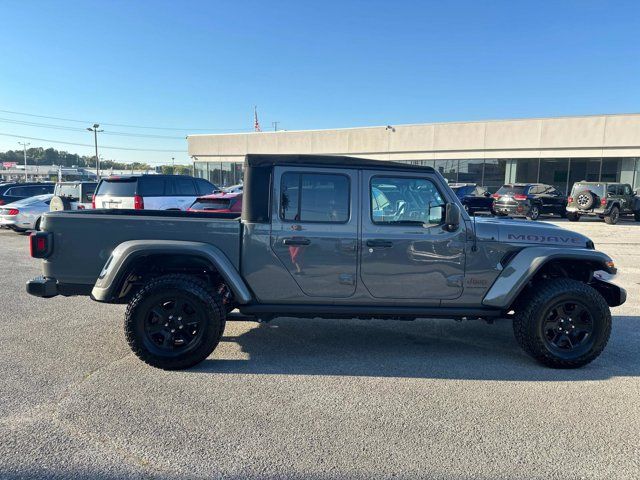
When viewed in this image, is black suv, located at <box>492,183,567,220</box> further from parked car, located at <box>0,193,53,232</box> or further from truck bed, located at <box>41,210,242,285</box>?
truck bed, located at <box>41,210,242,285</box>

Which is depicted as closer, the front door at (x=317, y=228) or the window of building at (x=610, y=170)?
the front door at (x=317, y=228)

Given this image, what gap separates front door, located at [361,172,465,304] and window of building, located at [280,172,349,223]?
210mm

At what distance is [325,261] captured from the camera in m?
4.20

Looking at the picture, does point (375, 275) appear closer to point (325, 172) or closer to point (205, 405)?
point (325, 172)

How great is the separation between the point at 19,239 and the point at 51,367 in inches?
427

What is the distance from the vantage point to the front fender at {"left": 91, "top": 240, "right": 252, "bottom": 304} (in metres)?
4.02

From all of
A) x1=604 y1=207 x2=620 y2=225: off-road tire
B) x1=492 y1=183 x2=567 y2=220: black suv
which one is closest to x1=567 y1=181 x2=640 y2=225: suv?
x1=604 y1=207 x2=620 y2=225: off-road tire

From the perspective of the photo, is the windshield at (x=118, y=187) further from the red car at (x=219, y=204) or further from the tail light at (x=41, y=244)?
the tail light at (x=41, y=244)

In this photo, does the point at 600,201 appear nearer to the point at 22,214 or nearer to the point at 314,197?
the point at 314,197

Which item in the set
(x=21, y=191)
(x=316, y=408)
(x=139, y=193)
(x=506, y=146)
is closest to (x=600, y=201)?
(x=506, y=146)

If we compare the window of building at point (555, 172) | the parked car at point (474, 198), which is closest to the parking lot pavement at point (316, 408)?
the parked car at point (474, 198)

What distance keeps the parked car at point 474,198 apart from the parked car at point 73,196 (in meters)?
15.3

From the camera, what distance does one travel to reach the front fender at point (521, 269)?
13.9 ft

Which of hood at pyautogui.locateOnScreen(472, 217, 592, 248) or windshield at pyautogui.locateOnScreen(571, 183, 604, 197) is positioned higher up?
windshield at pyautogui.locateOnScreen(571, 183, 604, 197)
